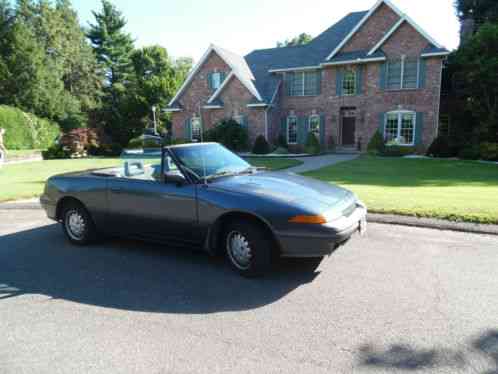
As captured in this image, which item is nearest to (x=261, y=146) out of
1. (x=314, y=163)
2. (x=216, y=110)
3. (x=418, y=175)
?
(x=216, y=110)

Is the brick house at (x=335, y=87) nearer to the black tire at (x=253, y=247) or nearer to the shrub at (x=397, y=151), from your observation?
the shrub at (x=397, y=151)

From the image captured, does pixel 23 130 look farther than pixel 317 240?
Yes

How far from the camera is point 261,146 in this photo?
2248 centimetres

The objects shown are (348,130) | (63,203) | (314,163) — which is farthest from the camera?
(348,130)

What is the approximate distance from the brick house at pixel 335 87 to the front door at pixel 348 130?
7 centimetres

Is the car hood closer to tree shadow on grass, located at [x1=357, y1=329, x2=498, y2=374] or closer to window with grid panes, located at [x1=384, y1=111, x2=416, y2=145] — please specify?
tree shadow on grass, located at [x1=357, y1=329, x2=498, y2=374]

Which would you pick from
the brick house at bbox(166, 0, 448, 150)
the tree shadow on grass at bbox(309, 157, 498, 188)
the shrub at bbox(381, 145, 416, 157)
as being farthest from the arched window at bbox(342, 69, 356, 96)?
the tree shadow on grass at bbox(309, 157, 498, 188)

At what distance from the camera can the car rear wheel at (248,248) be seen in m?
4.09

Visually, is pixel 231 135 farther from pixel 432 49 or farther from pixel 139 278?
pixel 139 278

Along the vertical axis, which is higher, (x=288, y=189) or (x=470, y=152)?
(x=288, y=189)

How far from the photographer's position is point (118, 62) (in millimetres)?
49938

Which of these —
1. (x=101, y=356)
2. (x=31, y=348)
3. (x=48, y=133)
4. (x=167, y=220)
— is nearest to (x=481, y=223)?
(x=167, y=220)

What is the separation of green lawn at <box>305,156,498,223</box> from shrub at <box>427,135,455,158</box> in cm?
303

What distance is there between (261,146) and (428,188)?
13.8 m
